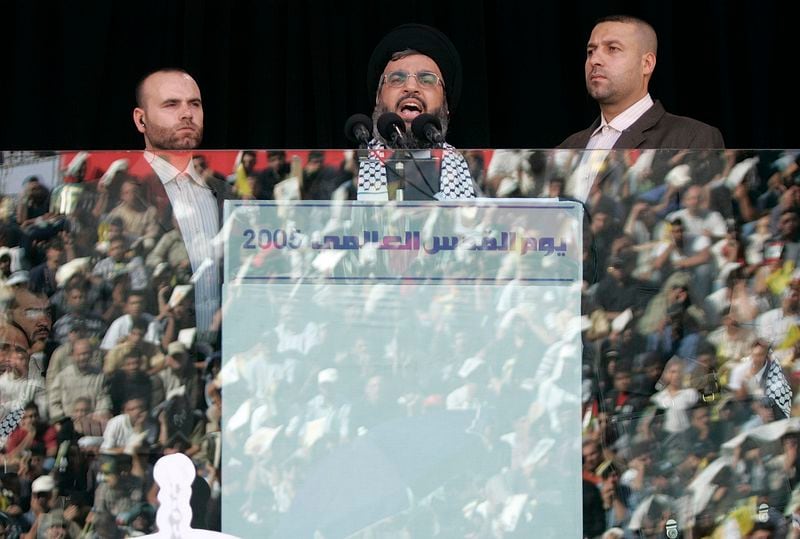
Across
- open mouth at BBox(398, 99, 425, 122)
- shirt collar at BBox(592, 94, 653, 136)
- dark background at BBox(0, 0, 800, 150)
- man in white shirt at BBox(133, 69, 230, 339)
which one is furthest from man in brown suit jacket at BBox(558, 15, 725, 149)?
man in white shirt at BBox(133, 69, 230, 339)

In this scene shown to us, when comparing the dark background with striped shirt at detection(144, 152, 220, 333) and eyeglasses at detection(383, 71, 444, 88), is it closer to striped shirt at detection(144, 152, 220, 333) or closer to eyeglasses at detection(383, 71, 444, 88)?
eyeglasses at detection(383, 71, 444, 88)

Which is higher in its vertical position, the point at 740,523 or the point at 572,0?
the point at 572,0

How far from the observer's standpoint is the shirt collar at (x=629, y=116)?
3357 millimetres

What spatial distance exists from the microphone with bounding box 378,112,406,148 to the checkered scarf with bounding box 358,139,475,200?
0.59 feet

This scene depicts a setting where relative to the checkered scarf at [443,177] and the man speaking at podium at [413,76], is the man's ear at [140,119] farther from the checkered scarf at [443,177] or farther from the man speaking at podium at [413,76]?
the checkered scarf at [443,177]

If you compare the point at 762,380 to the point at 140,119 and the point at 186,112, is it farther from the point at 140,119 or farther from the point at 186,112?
the point at 140,119

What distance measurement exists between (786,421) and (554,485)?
0.40 meters

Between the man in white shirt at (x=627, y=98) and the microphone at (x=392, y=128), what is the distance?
43.5 inches

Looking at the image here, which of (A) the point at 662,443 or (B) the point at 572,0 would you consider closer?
(A) the point at 662,443

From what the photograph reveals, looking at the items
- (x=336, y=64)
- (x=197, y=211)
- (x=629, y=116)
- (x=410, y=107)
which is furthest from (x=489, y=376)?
(x=336, y=64)

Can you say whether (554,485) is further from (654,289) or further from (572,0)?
(572,0)

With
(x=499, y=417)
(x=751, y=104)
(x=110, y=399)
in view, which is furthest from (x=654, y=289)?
(x=751, y=104)

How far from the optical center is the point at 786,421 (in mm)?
2102

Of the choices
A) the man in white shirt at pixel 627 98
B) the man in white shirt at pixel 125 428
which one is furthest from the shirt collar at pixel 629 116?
the man in white shirt at pixel 125 428
